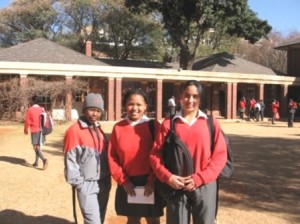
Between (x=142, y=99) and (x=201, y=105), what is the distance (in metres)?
0.58

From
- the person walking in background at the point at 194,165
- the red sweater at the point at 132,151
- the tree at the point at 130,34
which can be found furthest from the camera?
the tree at the point at 130,34

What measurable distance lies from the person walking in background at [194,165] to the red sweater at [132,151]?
0.27 m

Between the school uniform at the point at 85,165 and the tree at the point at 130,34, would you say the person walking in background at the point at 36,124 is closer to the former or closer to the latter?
the school uniform at the point at 85,165

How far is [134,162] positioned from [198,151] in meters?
0.68

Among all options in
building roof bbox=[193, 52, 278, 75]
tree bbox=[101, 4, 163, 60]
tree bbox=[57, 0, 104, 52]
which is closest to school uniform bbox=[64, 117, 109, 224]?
building roof bbox=[193, 52, 278, 75]

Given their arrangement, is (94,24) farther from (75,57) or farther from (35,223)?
(35,223)

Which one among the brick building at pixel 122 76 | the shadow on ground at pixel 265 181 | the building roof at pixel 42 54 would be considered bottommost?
the shadow on ground at pixel 265 181

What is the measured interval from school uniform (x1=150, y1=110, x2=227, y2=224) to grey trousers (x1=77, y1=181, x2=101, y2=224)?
87 cm

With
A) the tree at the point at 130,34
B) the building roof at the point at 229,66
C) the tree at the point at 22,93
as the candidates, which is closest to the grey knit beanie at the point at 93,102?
the tree at the point at 22,93

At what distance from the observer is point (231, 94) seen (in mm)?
33281

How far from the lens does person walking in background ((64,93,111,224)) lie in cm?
438

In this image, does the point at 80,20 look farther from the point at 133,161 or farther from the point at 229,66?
the point at 133,161

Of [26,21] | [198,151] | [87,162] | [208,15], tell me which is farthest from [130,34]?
[198,151]

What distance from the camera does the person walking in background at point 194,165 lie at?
3721mm
